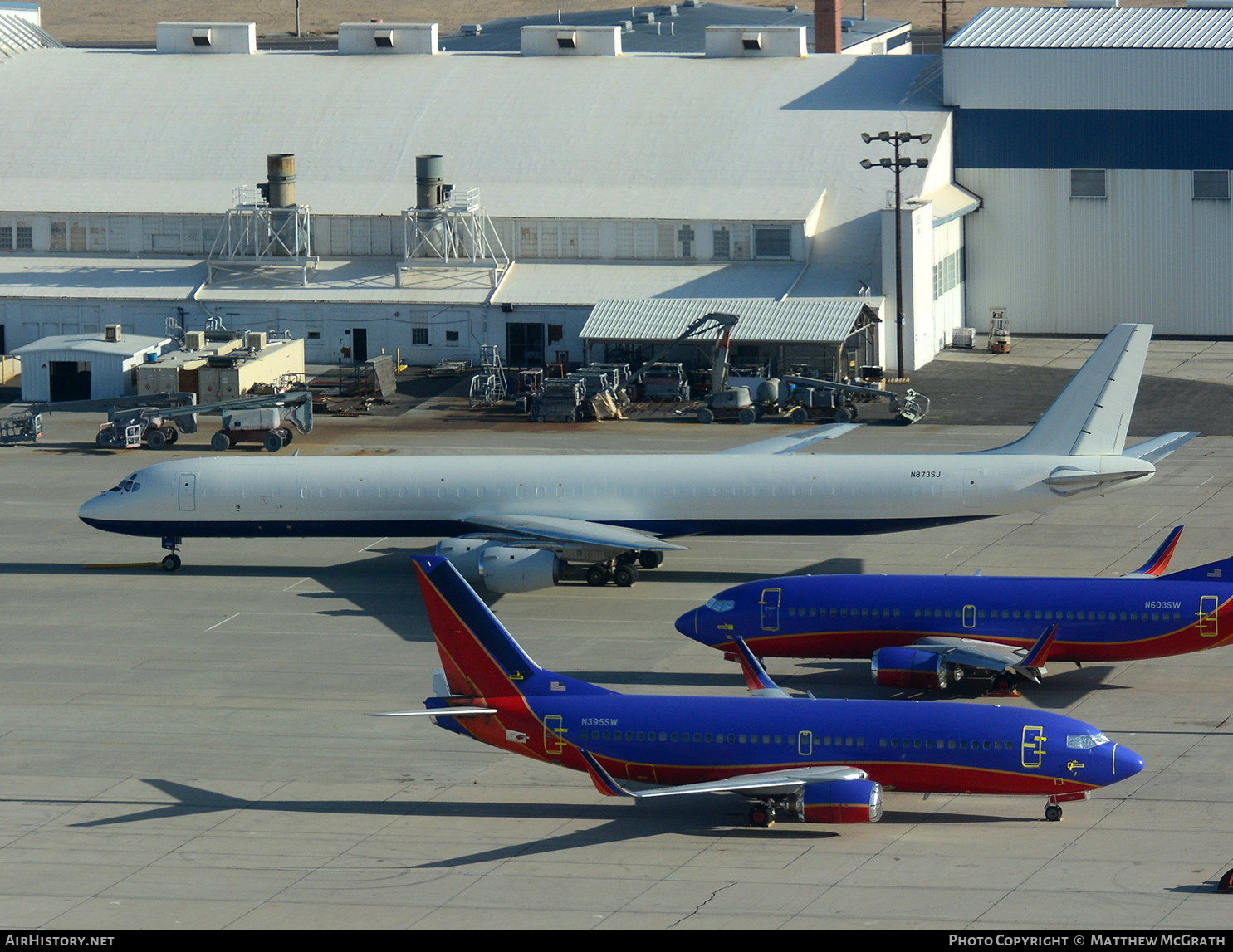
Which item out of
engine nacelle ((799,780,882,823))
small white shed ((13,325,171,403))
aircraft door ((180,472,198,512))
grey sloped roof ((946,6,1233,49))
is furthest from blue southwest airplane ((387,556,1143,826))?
grey sloped roof ((946,6,1233,49))

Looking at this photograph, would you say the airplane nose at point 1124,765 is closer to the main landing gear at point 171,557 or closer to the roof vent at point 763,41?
the main landing gear at point 171,557

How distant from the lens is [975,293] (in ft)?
375

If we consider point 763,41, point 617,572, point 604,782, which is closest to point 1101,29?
point 763,41

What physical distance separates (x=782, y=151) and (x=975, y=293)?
47.4ft

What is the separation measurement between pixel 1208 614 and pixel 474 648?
2003cm

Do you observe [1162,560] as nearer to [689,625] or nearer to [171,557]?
[689,625]

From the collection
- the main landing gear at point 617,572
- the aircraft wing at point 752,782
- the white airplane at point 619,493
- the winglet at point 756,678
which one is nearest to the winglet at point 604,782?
the aircraft wing at point 752,782

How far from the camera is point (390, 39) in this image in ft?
406

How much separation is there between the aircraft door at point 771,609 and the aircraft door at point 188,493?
23.7 metres

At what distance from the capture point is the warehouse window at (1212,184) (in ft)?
357
